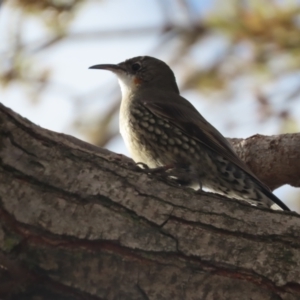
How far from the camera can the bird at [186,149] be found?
3838mm

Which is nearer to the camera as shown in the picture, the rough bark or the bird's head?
the rough bark

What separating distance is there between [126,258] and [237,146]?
2.09m

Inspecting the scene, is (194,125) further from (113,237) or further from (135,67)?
(113,237)

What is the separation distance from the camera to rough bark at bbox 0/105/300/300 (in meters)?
2.24

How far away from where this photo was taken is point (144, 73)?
16.6ft

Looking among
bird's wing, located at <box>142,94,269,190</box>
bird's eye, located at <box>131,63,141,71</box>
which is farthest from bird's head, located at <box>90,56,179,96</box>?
bird's wing, located at <box>142,94,269,190</box>

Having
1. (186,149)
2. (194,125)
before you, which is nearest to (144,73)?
(194,125)

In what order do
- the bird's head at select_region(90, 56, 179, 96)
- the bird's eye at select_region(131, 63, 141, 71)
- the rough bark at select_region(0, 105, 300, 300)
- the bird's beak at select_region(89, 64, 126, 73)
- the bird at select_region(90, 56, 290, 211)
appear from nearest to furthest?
1. the rough bark at select_region(0, 105, 300, 300)
2. the bird at select_region(90, 56, 290, 211)
3. the bird's beak at select_region(89, 64, 126, 73)
4. the bird's head at select_region(90, 56, 179, 96)
5. the bird's eye at select_region(131, 63, 141, 71)

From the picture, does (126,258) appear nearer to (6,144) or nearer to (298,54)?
(6,144)

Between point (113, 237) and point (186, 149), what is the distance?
5.64 ft

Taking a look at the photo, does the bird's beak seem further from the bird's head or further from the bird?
the bird

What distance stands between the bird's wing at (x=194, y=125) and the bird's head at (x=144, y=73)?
518 mm

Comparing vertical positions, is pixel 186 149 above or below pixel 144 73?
below

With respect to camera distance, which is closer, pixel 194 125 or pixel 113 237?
pixel 113 237
